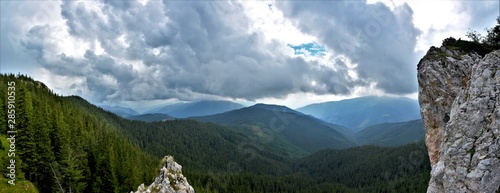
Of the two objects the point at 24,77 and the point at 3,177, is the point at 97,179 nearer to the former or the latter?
the point at 3,177

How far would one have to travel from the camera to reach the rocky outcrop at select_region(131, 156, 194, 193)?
1390 inches

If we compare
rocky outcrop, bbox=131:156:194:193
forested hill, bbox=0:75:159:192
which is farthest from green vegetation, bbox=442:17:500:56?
forested hill, bbox=0:75:159:192

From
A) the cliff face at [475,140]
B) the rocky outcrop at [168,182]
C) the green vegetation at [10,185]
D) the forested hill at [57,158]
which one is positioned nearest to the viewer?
the cliff face at [475,140]

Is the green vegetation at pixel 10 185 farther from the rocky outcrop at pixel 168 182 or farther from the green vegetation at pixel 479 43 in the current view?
the green vegetation at pixel 479 43

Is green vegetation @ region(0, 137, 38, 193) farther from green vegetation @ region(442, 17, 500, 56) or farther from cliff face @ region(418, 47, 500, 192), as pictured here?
green vegetation @ region(442, 17, 500, 56)

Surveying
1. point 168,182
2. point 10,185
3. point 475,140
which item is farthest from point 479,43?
point 10,185

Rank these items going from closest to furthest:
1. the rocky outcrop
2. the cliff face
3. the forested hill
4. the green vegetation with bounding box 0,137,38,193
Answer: the cliff face, the rocky outcrop, the green vegetation with bounding box 0,137,38,193, the forested hill

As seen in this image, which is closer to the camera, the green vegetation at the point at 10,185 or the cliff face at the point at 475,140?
the cliff face at the point at 475,140

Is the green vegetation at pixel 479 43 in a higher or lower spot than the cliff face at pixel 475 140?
higher

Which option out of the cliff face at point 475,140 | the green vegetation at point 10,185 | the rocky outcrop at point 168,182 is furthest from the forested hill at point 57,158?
the cliff face at point 475,140

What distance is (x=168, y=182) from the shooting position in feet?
118

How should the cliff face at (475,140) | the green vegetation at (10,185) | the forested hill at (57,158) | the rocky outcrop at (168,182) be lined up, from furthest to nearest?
the forested hill at (57,158) < the green vegetation at (10,185) < the rocky outcrop at (168,182) < the cliff face at (475,140)

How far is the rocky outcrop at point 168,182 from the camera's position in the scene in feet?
116

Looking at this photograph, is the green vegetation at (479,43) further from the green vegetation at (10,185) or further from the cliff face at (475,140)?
the green vegetation at (10,185)
